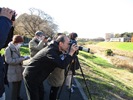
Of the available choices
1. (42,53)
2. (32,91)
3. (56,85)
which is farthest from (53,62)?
(56,85)

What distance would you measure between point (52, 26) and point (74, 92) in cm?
3730

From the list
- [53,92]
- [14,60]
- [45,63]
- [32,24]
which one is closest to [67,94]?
Result: [53,92]

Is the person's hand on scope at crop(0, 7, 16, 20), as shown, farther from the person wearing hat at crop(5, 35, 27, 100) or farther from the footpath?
the footpath

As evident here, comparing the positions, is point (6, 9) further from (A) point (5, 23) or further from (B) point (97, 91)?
(B) point (97, 91)

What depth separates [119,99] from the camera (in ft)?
31.3

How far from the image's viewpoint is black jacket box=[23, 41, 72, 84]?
4.67m

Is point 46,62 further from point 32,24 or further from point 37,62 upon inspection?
point 32,24

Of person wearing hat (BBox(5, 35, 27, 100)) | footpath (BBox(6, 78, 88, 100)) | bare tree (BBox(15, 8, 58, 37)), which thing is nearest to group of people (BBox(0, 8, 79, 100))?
person wearing hat (BBox(5, 35, 27, 100))

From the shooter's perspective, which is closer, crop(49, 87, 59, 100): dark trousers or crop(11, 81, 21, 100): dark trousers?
crop(49, 87, 59, 100): dark trousers

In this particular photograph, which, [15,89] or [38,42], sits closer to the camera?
[15,89]

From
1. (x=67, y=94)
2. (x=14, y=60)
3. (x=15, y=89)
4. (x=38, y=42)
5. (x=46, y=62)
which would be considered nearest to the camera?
(x=46, y=62)

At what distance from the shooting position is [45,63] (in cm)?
475

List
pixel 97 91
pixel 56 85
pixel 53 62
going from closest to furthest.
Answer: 1. pixel 53 62
2. pixel 56 85
3. pixel 97 91

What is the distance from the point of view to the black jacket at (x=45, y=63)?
4668 millimetres
